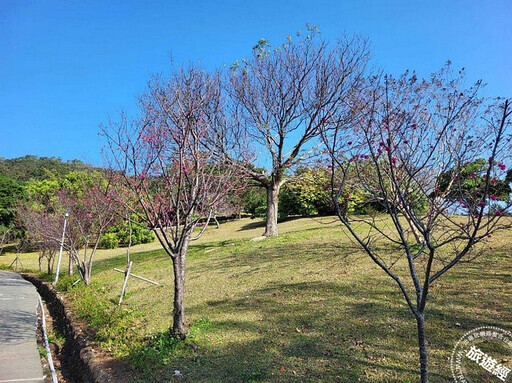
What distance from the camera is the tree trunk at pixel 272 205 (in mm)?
14219

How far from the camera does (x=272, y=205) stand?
1438 cm

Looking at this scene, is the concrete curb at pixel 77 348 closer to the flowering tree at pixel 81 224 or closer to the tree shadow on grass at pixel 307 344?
the tree shadow on grass at pixel 307 344

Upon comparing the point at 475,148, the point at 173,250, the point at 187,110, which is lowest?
the point at 173,250

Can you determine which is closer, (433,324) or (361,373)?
(361,373)

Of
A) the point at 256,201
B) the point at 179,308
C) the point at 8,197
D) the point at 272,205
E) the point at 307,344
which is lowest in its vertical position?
the point at 307,344

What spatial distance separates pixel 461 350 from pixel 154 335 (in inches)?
159

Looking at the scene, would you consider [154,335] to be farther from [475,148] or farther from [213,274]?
[475,148]

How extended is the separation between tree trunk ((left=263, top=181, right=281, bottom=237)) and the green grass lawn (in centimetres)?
549

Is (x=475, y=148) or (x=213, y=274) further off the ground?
(x=475, y=148)

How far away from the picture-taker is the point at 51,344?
691cm

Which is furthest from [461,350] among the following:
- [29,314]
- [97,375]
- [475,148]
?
[29,314]

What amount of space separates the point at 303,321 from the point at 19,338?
547 centimetres

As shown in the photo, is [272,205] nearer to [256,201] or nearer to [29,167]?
[256,201]

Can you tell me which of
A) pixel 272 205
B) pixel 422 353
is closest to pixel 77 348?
pixel 422 353
